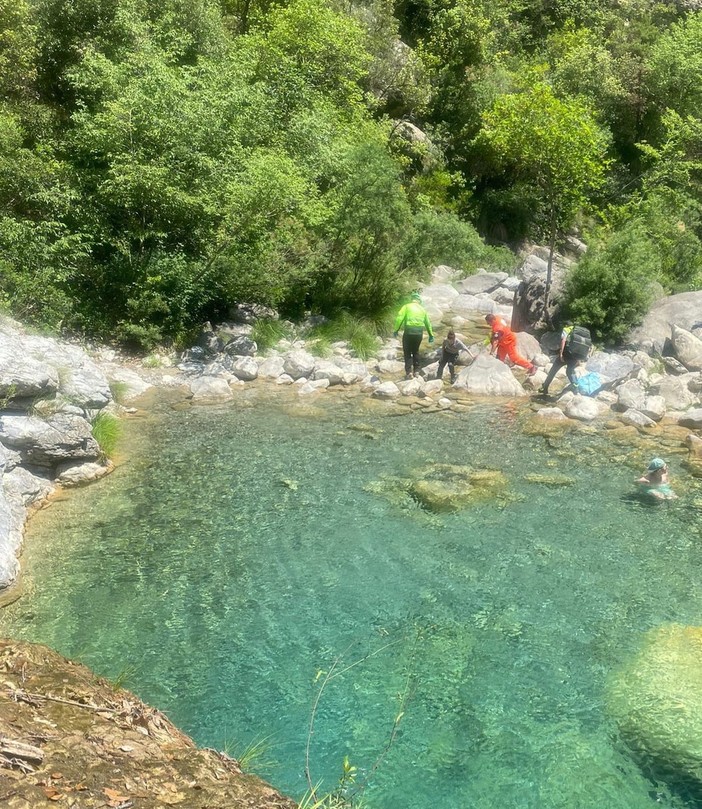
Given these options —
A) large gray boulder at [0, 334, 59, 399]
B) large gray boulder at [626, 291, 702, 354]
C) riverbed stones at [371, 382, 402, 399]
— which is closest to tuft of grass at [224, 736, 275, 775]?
large gray boulder at [0, 334, 59, 399]

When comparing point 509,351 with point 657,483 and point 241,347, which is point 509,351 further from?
point 657,483

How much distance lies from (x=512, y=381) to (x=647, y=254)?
21.5 feet

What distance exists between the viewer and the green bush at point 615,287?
19.7 meters

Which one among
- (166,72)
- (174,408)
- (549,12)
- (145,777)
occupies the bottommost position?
(174,408)

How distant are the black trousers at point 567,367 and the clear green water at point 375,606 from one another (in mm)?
3866

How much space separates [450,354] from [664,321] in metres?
7.42

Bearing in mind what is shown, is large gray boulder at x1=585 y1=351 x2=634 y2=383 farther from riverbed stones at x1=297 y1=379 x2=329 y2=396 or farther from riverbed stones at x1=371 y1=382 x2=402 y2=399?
riverbed stones at x1=297 y1=379 x2=329 y2=396

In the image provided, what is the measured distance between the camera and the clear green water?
252 inches

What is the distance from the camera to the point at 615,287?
65.1ft

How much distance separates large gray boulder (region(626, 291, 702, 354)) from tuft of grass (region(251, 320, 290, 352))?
394 inches

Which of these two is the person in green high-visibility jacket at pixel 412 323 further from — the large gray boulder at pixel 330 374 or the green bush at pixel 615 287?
the green bush at pixel 615 287

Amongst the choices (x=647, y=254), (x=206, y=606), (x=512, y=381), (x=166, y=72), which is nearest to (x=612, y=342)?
(x=647, y=254)

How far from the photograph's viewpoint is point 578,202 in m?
21.9

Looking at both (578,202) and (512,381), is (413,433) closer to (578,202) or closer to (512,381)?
(512,381)
